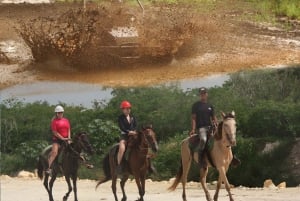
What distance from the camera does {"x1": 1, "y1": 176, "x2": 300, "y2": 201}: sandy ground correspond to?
12.9 meters

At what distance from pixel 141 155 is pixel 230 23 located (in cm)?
262

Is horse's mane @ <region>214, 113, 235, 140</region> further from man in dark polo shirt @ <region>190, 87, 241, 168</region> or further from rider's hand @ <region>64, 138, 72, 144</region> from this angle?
rider's hand @ <region>64, 138, 72, 144</region>

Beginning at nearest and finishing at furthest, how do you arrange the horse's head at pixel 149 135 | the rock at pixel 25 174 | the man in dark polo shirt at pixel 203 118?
1. the horse's head at pixel 149 135
2. the man in dark polo shirt at pixel 203 118
3. the rock at pixel 25 174

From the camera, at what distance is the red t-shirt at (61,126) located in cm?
1051

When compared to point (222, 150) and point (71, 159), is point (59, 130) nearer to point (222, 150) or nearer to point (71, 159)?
point (71, 159)

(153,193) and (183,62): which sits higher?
(183,62)

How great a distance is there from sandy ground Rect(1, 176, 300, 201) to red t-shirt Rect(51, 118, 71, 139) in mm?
2594

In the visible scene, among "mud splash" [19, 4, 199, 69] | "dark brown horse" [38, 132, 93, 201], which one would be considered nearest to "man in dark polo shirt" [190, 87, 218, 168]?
"dark brown horse" [38, 132, 93, 201]

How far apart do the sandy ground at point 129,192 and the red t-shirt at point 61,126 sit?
8.51ft

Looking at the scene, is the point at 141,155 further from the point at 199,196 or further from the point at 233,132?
the point at 199,196

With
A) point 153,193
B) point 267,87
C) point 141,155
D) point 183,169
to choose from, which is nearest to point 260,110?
point 267,87

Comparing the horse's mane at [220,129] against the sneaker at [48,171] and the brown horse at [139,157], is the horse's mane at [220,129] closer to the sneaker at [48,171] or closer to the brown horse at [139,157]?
the brown horse at [139,157]

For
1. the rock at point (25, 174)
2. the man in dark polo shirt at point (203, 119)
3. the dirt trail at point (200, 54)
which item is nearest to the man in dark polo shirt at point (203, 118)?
the man in dark polo shirt at point (203, 119)

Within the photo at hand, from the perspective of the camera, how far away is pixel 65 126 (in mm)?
10586
